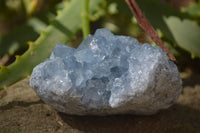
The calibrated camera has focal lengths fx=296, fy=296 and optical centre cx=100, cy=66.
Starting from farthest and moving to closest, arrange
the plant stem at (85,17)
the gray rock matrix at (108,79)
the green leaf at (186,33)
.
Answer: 1. the green leaf at (186,33)
2. the plant stem at (85,17)
3. the gray rock matrix at (108,79)

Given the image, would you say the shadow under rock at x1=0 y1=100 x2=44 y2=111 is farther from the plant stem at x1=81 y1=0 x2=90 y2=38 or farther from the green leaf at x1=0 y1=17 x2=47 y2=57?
the green leaf at x1=0 y1=17 x2=47 y2=57

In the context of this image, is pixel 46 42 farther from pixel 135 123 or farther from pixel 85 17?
pixel 135 123

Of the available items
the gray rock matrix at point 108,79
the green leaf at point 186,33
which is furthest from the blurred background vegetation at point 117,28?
the gray rock matrix at point 108,79

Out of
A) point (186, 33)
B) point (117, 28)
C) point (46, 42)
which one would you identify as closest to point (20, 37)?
point (46, 42)

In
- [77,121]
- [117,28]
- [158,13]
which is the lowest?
[117,28]

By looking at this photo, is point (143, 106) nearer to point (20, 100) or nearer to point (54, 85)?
point (54, 85)

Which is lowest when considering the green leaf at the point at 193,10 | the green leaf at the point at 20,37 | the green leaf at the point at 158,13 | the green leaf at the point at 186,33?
the green leaf at the point at 193,10

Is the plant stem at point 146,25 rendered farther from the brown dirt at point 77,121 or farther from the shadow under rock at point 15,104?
the shadow under rock at point 15,104
